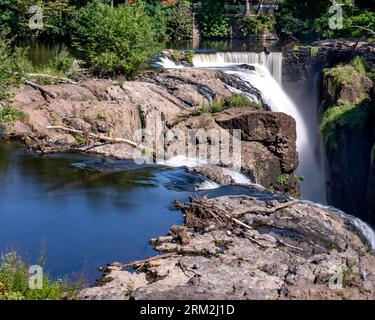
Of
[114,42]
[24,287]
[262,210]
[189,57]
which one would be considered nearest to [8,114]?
[114,42]

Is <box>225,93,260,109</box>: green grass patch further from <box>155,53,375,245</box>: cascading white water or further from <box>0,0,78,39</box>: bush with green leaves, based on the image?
<box>0,0,78,39</box>: bush with green leaves

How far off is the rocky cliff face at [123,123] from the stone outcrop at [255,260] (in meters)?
5.56

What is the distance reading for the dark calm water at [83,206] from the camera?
12.4 m

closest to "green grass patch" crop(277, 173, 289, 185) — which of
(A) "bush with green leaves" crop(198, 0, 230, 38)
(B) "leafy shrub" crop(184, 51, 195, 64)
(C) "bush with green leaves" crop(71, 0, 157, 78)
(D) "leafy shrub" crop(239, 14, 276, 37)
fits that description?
(C) "bush with green leaves" crop(71, 0, 157, 78)

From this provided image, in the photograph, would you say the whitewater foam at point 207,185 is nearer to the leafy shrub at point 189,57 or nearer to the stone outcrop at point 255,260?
the stone outcrop at point 255,260

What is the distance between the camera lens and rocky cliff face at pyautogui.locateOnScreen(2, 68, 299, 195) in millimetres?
20250

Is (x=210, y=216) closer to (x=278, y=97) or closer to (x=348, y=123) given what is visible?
(x=348, y=123)

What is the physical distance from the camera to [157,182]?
1694cm

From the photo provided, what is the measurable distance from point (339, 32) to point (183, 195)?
99.6 ft

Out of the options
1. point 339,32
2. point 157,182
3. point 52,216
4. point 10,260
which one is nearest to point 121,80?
point 157,182

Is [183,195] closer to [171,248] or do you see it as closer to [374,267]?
[171,248]

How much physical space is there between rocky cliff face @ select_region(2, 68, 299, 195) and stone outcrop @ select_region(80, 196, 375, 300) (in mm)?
5564

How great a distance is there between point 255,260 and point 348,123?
14.1 m
